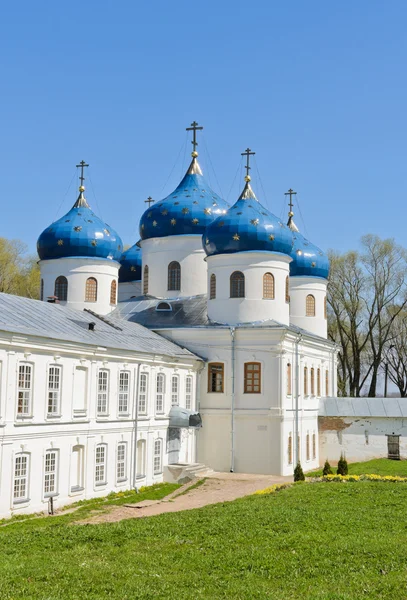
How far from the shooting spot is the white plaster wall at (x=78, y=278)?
35.3 metres

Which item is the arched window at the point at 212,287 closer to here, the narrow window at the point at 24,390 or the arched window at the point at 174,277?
the arched window at the point at 174,277

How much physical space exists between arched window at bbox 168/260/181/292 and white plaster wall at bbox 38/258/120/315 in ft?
10.1

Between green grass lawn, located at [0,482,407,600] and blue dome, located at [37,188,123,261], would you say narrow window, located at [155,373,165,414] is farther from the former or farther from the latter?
green grass lawn, located at [0,482,407,600]

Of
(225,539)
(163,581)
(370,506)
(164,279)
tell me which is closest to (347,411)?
(164,279)

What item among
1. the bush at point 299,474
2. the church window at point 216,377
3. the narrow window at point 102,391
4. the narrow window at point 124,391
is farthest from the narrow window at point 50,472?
the church window at point 216,377

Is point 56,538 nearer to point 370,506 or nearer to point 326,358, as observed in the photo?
point 370,506

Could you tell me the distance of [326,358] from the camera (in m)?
39.9

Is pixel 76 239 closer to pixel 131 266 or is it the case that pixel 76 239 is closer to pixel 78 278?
pixel 78 278

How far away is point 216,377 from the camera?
104 feet

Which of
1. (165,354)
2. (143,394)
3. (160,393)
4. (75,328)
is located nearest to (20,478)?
(75,328)

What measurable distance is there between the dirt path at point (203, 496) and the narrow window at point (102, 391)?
3.37 m

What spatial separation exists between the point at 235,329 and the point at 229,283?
7.81ft

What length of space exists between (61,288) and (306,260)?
14.1 m

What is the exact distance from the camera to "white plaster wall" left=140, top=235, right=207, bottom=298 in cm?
3634
